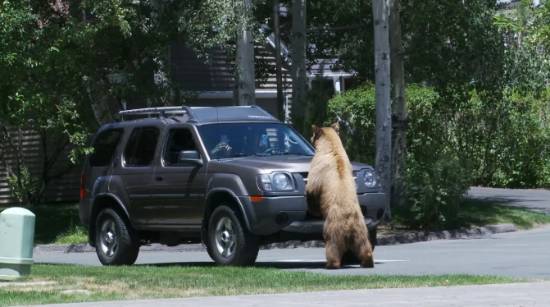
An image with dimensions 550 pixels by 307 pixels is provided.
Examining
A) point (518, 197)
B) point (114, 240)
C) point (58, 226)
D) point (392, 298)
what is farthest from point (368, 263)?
point (518, 197)

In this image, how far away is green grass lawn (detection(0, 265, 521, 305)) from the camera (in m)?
12.9

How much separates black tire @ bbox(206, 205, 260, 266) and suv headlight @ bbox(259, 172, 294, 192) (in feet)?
1.99

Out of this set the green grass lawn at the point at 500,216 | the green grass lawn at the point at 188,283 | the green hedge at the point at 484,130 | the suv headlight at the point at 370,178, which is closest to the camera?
the green grass lawn at the point at 188,283

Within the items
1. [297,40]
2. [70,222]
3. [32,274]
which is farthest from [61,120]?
[32,274]

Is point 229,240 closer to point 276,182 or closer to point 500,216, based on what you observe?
point 276,182

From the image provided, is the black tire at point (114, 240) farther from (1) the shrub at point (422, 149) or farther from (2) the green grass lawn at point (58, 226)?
(1) the shrub at point (422, 149)

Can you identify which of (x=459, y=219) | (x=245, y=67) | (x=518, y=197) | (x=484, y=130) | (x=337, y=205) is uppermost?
(x=245, y=67)

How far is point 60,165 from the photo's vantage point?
33.4m

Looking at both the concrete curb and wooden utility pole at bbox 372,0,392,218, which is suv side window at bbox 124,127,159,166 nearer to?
the concrete curb

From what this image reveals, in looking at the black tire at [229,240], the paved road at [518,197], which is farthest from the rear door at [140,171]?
the paved road at [518,197]

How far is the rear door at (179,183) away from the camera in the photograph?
17.5 meters

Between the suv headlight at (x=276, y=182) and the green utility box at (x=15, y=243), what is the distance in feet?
9.57

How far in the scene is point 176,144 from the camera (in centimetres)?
1830

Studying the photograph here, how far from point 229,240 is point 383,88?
26.9ft
